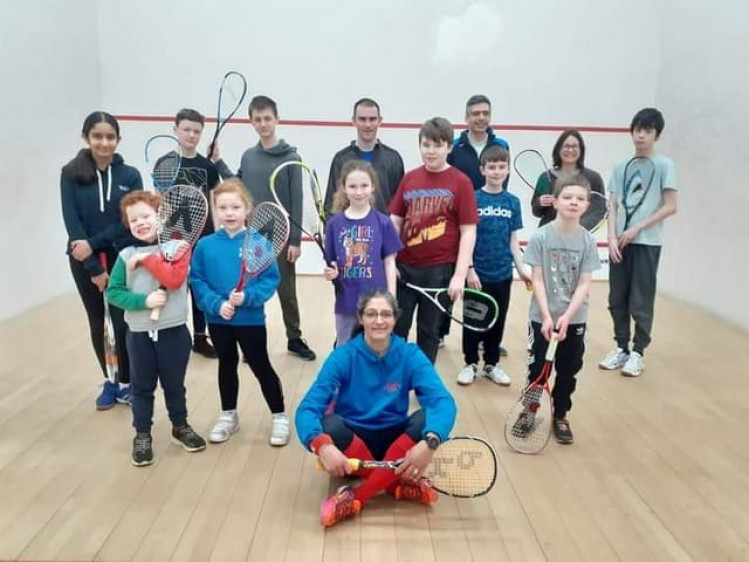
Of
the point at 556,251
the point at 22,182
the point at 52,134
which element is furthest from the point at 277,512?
the point at 52,134

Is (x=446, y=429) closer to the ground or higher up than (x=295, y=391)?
higher up

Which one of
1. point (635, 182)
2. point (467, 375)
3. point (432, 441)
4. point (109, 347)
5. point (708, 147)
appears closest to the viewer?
point (432, 441)

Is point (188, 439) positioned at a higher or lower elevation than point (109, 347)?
lower

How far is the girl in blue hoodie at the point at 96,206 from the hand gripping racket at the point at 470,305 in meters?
1.12

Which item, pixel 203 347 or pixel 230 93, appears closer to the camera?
pixel 203 347

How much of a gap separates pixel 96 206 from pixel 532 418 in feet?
5.88

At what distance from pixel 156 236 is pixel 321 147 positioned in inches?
134

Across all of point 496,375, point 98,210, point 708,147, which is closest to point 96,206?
point 98,210

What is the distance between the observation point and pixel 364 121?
2832mm

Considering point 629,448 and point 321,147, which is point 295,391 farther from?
point 321,147

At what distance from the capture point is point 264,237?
7.26 ft

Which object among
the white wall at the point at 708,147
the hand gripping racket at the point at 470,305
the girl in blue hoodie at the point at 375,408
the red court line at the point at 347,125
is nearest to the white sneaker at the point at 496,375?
the hand gripping racket at the point at 470,305

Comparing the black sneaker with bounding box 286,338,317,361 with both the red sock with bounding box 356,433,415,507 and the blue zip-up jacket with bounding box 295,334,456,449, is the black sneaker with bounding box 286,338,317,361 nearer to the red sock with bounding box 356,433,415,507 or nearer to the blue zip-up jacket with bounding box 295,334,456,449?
the blue zip-up jacket with bounding box 295,334,456,449

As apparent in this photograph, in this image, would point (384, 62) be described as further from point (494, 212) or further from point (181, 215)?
point (181, 215)
